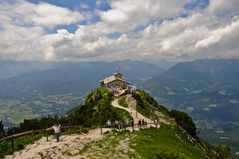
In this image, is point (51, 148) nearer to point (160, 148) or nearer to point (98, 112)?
point (160, 148)

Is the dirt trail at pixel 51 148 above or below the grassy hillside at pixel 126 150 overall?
above

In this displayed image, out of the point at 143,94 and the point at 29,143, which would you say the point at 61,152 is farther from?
the point at 143,94

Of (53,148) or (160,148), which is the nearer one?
(53,148)

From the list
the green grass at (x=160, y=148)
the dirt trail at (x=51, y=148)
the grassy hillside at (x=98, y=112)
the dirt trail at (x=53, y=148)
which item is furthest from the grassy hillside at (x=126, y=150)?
the grassy hillside at (x=98, y=112)

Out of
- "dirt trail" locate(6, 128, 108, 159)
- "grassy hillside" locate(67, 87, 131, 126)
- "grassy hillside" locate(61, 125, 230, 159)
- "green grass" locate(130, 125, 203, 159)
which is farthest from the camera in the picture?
"grassy hillside" locate(67, 87, 131, 126)

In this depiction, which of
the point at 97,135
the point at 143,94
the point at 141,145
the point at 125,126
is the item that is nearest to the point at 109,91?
the point at 143,94

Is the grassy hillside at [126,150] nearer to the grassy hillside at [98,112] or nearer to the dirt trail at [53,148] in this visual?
the dirt trail at [53,148]

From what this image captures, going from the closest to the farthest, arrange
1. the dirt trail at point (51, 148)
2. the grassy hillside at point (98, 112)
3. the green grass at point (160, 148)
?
the dirt trail at point (51, 148) → the green grass at point (160, 148) → the grassy hillside at point (98, 112)

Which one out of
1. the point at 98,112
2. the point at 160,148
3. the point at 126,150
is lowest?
the point at 160,148

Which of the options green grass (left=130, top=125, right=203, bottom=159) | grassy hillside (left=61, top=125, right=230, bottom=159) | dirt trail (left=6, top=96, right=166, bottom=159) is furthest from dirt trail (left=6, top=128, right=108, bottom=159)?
green grass (left=130, top=125, right=203, bottom=159)

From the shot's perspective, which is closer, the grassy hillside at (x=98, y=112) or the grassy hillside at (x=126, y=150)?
the grassy hillside at (x=126, y=150)

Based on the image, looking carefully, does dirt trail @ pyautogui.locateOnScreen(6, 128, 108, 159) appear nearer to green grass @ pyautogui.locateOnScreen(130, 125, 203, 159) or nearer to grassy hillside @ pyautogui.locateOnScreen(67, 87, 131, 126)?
green grass @ pyautogui.locateOnScreen(130, 125, 203, 159)

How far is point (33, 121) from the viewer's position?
7881 cm

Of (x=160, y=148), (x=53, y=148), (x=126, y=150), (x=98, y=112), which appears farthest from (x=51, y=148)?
(x=98, y=112)
